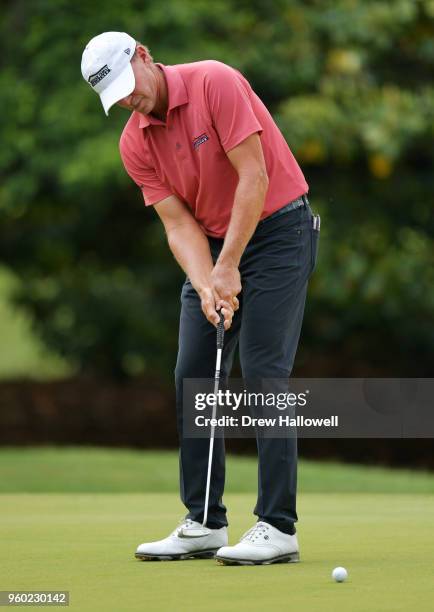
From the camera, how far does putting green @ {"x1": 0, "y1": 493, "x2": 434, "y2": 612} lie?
376 cm

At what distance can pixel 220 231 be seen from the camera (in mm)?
5172

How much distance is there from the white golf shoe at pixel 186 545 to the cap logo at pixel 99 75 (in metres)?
1.69

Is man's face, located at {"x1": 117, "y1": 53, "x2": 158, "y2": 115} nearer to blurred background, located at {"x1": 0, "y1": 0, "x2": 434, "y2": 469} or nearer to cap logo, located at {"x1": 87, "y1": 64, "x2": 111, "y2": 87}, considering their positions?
cap logo, located at {"x1": 87, "y1": 64, "x2": 111, "y2": 87}

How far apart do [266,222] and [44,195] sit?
11.2 meters

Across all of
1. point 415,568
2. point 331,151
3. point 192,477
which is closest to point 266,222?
point 192,477

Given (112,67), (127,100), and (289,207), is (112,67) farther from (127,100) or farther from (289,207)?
Result: (289,207)

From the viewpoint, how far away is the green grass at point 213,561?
3773mm

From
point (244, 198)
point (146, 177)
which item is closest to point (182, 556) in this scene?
point (244, 198)

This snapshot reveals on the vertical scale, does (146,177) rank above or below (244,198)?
above

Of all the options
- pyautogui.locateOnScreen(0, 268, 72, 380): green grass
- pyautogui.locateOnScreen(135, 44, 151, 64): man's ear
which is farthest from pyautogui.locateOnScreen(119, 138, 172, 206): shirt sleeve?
pyautogui.locateOnScreen(0, 268, 72, 380): green grass

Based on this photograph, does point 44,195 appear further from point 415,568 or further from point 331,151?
point 415,568

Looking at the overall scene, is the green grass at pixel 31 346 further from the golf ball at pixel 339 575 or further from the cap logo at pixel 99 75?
the golf ball at pixel 339 575

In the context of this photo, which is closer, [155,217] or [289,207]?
[289,207]

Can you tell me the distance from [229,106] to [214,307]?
734mm
